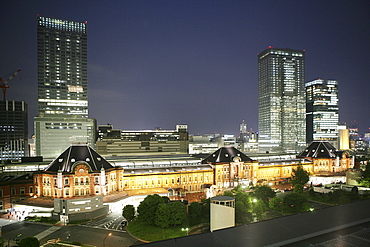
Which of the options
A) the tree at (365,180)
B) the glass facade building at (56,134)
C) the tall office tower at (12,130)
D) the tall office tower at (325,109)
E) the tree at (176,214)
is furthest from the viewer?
the tall office tower at (325,109)

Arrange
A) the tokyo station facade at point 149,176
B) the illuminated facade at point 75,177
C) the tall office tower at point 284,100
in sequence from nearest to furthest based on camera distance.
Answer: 1. the illuminated facade at point 75,177
2. the tokyo station facade at point 149,176
3. the tall office tower at point 284,100

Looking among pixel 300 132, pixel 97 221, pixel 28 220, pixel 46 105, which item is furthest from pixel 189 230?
pixel 300 132

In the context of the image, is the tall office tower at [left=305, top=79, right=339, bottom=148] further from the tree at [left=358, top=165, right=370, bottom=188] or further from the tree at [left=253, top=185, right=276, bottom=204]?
the tree at [left=253, top=185, right=276, bottom=204]

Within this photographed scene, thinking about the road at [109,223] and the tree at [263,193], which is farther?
the tree at [263,193]

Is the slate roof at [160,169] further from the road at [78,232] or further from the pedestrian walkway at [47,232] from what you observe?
the pedestrian walkway at [47,232]

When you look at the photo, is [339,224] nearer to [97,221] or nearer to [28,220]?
[97,221]

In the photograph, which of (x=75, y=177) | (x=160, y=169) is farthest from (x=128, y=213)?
(x=160, y=169)

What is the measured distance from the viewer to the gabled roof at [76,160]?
188 ft

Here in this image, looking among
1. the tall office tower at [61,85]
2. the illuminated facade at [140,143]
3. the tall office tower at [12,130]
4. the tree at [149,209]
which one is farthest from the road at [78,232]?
the tall office tower at [12,130]

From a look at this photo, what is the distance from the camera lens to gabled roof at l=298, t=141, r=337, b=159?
306 feet

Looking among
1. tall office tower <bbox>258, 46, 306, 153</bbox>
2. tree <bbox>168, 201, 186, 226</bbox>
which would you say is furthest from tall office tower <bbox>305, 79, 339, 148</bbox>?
tree <bbox>168, 201, 186, 226</bbox>

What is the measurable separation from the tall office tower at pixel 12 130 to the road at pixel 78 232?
361 ft

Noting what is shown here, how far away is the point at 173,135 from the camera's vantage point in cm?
15975

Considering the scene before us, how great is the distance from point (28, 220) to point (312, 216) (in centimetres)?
4864
